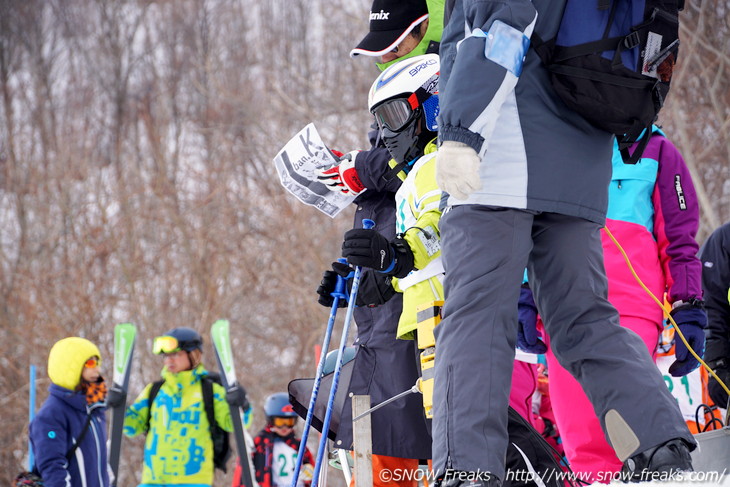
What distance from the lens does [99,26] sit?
2533cm

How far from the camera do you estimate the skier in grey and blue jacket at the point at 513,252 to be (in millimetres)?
2395

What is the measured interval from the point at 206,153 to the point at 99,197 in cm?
372

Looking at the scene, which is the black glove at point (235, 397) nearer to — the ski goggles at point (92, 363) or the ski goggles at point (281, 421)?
the ski goggles at point (281, 421)

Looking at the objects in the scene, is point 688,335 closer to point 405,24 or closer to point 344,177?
point 344,177

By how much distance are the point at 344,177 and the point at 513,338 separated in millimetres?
1709

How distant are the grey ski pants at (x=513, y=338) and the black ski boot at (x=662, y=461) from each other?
2cm

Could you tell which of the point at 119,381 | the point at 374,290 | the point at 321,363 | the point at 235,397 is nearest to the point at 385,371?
the point at 321,363

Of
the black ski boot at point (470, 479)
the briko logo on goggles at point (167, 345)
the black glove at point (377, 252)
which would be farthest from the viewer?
the briko logo on goggles at point (167, 345)

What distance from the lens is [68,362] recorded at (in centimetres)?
712

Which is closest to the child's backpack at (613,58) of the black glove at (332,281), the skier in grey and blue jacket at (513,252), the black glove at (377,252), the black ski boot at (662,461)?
the skier in grey and blue jacket at (513,252)

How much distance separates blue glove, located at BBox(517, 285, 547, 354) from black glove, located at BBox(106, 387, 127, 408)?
14.9ft

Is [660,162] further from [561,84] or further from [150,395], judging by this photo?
[150,395]

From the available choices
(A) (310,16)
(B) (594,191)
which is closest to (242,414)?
(B) (594,191)

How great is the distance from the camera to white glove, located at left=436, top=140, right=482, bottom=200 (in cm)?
244
